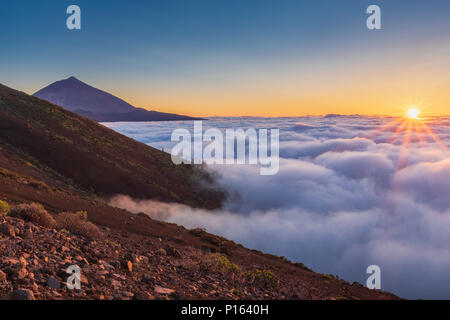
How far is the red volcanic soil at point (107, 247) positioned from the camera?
4.24m

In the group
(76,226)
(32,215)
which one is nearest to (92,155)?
(32,215)

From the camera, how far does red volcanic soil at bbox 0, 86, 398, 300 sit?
13.9 feet

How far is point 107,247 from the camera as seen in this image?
6.84 m

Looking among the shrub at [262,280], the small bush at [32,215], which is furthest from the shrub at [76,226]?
the shrub at [262,280]

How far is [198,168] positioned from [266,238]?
24.5m

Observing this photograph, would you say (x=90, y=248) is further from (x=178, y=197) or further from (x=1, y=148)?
(x=178, y=197)

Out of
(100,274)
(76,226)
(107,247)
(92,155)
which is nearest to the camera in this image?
(100,274)

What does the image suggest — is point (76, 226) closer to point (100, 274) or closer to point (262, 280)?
point (100, 274)

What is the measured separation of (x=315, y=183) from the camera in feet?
389

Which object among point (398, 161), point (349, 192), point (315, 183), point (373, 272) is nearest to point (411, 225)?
point (349, 192)

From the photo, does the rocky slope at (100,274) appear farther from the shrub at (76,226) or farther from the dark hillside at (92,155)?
the dark hillside at (92,155)

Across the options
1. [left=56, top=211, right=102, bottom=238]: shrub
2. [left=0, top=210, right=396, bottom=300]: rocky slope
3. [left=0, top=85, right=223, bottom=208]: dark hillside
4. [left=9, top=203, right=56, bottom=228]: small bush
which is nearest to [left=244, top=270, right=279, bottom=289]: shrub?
[left=0, top=210, right=396, bottom=300]: rocky slope

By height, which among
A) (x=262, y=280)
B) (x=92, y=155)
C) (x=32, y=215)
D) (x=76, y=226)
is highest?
(x=92, y=155)

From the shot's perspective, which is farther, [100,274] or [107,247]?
[107,247]
